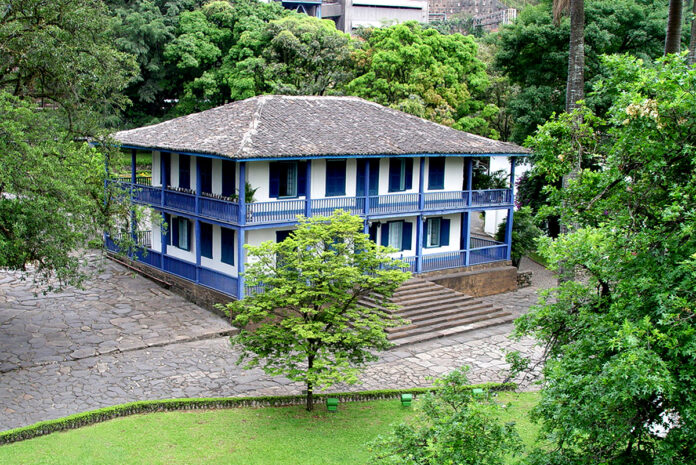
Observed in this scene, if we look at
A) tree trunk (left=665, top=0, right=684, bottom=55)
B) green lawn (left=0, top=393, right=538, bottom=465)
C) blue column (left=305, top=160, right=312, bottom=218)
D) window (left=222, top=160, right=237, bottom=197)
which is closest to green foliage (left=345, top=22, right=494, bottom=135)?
blue column (left=305, top=160, right=312, bottom=218)

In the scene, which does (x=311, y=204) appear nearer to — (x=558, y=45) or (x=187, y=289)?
(x=187, y=289)

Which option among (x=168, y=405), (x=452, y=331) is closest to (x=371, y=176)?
(x=452, y=331)

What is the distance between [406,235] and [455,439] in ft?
61.4

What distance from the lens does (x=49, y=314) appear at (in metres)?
22.1

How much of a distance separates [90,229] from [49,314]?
5613 millimetres

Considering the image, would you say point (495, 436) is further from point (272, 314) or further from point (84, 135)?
point (84, 135)

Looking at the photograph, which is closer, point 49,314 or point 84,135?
point 84,135

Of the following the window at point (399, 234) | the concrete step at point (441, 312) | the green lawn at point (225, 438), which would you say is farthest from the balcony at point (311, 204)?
the green lawn at point (225, 438)

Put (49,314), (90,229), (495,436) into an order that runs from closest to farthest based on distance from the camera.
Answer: (495,436)
(90,229)
(49,314)

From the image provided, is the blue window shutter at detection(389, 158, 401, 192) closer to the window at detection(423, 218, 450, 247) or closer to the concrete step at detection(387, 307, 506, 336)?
the window at detection(423, 218, 450, 247)

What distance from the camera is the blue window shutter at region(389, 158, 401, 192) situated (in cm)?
2683

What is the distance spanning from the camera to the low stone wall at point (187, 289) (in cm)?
2325

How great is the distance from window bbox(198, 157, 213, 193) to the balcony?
504mm

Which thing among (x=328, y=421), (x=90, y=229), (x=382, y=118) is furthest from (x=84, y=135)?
(x=382, y=118)
